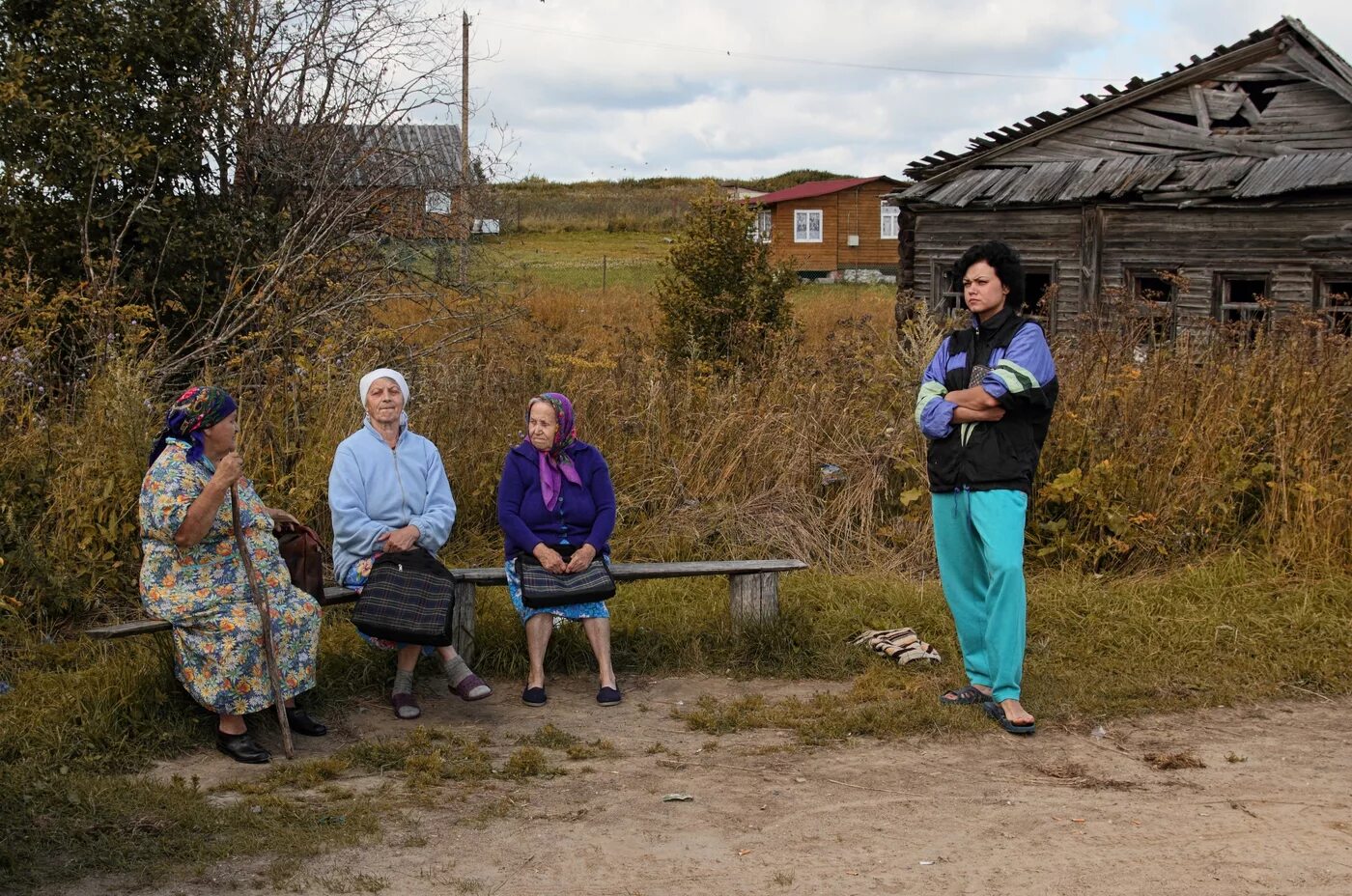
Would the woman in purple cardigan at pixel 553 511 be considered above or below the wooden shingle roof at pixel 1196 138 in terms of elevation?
below

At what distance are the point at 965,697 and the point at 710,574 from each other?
134cm

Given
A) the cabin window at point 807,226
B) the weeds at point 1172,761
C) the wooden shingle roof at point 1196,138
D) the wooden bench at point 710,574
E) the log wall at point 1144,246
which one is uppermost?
the cabin window at point 807,226

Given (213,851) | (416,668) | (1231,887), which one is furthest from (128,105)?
(1231,887)

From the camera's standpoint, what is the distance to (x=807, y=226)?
4450 cm

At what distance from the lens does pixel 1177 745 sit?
16.5ft

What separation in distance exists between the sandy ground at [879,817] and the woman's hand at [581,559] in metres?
0.62

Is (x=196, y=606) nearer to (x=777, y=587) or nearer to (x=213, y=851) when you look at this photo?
(x=213, y=851)

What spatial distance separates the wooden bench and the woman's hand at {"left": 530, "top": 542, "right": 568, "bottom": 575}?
0.96 feet

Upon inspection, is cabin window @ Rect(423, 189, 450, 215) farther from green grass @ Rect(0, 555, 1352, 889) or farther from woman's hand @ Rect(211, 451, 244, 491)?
woman's hand @ Rect(211, 451, 244, 491)

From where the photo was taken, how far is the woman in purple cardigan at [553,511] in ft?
18.8

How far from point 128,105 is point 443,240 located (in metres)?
2.95

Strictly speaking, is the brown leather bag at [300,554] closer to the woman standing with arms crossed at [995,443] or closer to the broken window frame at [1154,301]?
the woman standing with arms crossed at [995,443]

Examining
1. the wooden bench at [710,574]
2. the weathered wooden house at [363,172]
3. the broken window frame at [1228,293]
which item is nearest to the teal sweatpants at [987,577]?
the wooden bench at [710,574]

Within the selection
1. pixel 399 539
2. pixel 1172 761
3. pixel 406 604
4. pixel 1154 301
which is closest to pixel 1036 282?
pixel 1154 301
